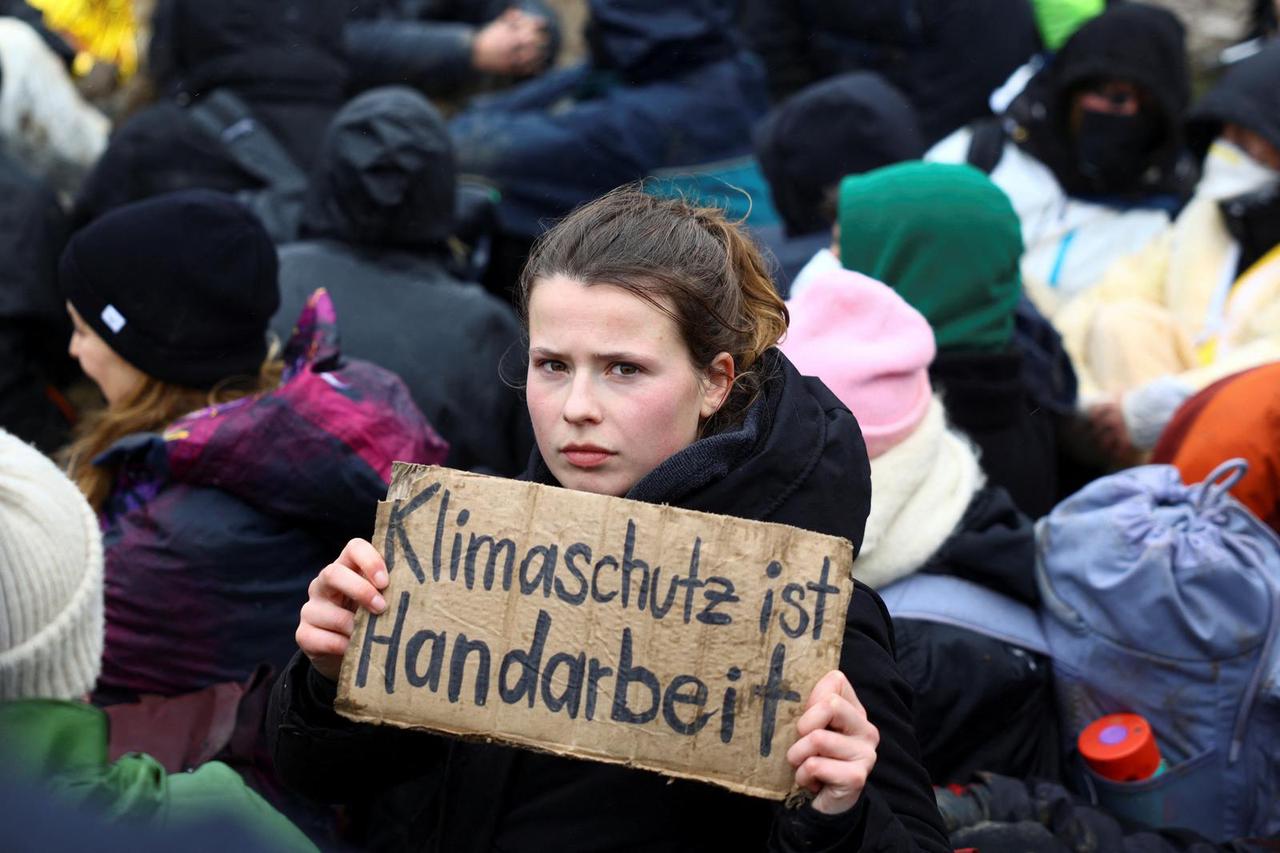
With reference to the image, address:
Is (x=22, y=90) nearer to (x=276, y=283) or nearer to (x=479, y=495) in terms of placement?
(x=276, y=283)

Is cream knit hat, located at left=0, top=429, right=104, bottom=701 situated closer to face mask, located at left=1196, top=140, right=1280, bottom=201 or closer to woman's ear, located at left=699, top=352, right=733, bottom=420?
woman's ear, located at left=699, top=352, right=733, bottom=420

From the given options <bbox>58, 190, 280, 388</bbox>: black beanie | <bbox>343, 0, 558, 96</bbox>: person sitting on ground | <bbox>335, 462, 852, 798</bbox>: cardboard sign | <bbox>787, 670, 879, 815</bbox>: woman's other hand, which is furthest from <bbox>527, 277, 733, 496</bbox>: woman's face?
<bbox>343, 0, 558, 96</bbox>: person sitting on ground

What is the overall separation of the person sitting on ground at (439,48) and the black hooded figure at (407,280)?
195cm

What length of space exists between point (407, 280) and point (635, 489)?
7.87ft

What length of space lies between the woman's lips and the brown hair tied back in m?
0.19

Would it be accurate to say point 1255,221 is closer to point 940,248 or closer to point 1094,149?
point 1094,149

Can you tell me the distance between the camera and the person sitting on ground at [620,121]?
5.84m

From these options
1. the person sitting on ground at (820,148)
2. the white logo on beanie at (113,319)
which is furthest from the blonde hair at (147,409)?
the person sitting on ground at (820,148)

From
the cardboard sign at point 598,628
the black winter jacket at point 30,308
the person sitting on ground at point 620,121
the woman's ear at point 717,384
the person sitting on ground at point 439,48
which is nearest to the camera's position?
the cardboard sign at point 598,628

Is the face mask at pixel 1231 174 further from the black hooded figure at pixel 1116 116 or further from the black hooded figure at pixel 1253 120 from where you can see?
the black hooded figure at pixel 1116 116

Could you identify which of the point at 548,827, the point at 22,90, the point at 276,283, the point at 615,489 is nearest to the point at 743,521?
the point at 615,489

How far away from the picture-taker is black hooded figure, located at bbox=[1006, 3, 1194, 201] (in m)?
5.11

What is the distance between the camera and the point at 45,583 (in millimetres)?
2332

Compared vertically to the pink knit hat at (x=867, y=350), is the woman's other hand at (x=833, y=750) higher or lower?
higher
